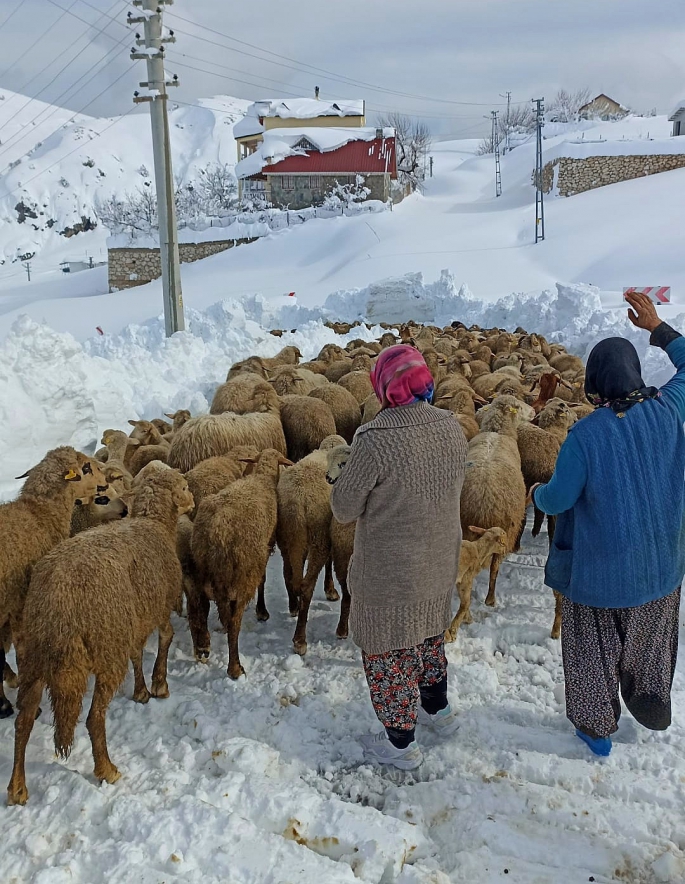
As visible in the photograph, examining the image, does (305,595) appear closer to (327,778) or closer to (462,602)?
(462,602)

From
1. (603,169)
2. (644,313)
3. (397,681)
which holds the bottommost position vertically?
(397,681)

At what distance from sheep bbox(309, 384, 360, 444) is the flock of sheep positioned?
4cm

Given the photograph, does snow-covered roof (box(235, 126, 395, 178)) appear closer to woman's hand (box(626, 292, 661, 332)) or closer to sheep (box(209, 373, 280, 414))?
sheep (box(209, 373, 280, 414))

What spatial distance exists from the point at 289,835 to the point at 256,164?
147 feet

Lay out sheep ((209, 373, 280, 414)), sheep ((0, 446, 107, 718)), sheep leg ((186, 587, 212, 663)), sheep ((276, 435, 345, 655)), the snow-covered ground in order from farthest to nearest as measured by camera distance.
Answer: sheep ((209, 373, 280, 414)), sheep ((276, 435, 345, 655)), sheep leg ((186, 587, 212, 663)), sheep ((0, 446, 107, 718)), the snow-covered ground

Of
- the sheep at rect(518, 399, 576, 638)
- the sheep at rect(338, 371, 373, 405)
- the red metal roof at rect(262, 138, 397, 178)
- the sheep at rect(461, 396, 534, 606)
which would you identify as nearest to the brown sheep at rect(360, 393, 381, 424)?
the sheep at rect(338, 371, 373, 405)

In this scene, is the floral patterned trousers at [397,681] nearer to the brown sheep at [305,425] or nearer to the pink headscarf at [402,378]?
the pink headscarf at [402,378]

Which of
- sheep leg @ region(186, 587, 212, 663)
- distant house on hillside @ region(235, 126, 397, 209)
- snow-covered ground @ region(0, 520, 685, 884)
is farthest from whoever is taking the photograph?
distant house on hillside @ region(235, 126, 397, 209)

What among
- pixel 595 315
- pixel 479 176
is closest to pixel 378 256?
pixel 595 315

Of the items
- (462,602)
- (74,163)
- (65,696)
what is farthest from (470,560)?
(74,163)

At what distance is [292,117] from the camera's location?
53.1 meters

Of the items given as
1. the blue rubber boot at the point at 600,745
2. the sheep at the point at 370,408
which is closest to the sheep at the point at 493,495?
the blue rubber boot at the point at 600,745

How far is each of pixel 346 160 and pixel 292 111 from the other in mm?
14148

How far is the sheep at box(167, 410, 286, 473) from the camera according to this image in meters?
6.68
